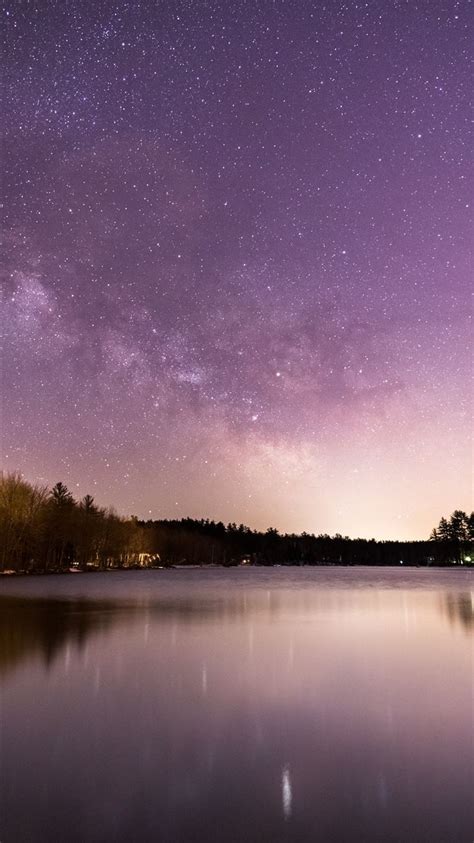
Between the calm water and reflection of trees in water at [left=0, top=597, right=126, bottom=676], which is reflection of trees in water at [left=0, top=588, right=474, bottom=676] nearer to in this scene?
reflection of trees in water at [left=0, top=597, right=126, bottom=676]

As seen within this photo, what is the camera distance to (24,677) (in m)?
12.2

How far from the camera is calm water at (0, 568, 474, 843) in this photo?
5875 millimetres

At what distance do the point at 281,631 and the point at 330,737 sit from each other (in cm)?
1298

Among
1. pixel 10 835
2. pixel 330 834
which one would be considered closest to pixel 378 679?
pixel 330 834

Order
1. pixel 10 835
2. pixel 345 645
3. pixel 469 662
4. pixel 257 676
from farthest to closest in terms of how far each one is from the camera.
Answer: pixel 345 645
pixel 469 662
pixel 257 676
pixel 10 835

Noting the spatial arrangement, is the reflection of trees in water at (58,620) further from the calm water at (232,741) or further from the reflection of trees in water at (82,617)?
the calm water at (232,741)

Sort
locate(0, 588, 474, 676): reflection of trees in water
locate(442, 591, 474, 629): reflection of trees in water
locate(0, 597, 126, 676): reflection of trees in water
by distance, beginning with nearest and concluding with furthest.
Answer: locate(0, 597, 126, 676): reflection of trees in water
locate(0, 588, 474, 676): reflection of trees in water
locate(442, 591, 474, 629): reflection of trees in water

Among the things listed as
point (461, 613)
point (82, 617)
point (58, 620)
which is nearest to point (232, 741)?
point (58, 620)

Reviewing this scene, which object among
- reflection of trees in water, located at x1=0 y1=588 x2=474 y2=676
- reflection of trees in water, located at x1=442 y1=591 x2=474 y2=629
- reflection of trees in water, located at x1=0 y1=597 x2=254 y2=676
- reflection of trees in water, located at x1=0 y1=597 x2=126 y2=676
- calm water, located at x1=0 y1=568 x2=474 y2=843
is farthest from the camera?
reflection of trees in water, located at x1=442 y1=591 x2=474 y2=629

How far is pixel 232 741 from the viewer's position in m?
8.44

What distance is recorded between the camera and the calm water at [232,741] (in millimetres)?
5875

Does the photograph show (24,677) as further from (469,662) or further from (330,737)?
(469,662)

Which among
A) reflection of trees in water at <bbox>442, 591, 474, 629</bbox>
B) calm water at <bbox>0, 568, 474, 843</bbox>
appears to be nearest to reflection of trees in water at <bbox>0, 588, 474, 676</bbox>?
reflection of trees in water at <bbox>442, 591, 474, 629</bbox>

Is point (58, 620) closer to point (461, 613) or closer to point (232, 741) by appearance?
point (232, 741)
